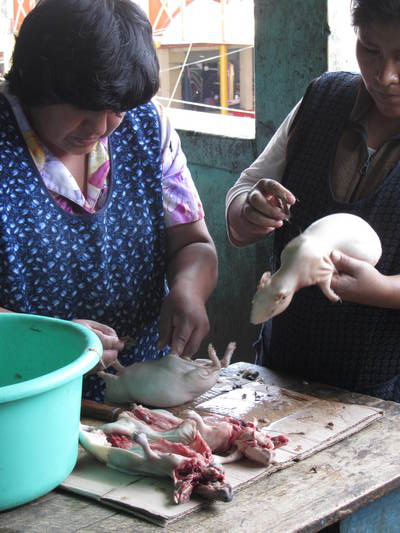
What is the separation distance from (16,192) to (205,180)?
1.99 m

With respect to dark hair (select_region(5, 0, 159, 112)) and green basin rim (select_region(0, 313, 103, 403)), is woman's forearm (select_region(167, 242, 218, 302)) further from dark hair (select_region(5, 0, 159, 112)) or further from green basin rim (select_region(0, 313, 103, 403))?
green basin rim (select_region(0, 313, 103, 403))

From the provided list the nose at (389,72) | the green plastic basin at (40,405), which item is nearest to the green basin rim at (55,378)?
the green plastic basin at (40,405)

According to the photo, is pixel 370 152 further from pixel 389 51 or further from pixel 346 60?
pixel 346 60

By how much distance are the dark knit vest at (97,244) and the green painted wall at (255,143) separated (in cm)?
113

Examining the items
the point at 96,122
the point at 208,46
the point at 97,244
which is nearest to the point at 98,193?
the point at 97,244

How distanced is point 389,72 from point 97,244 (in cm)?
100

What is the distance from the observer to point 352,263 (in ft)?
6.67

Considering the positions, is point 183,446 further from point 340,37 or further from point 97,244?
point 340,37

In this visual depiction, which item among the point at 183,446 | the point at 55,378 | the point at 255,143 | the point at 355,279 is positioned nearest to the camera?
the point at 55,378

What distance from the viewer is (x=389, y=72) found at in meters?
2.07

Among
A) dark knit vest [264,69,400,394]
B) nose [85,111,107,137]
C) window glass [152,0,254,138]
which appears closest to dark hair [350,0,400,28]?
dark knit vest [264,69,400,394]

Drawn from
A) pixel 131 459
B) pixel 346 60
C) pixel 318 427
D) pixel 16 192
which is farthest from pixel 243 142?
pixel 131 459

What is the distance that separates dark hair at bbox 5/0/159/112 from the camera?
1.92 m

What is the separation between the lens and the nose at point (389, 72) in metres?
2.06
